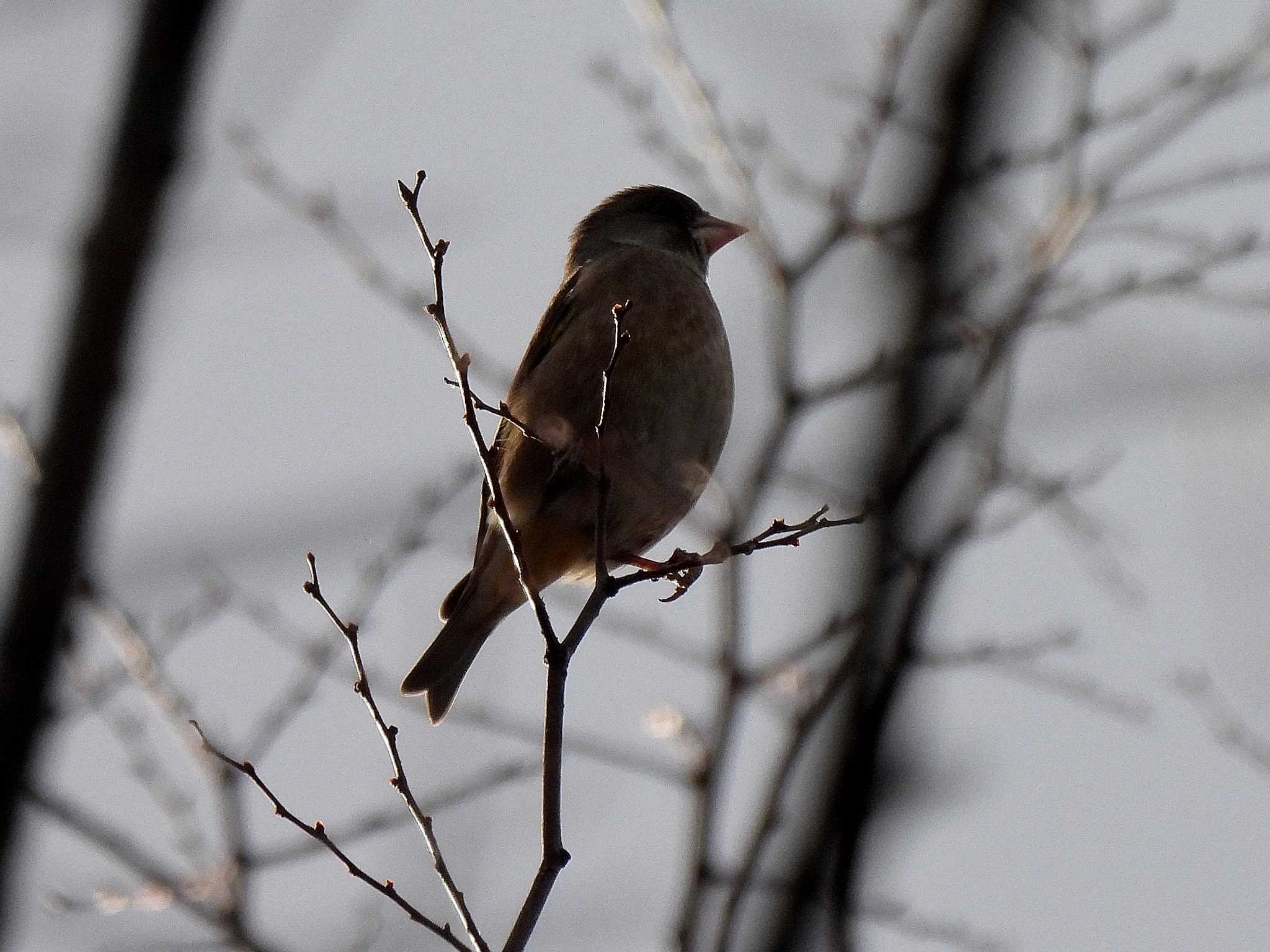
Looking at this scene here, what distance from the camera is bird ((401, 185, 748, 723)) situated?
16.7 ft

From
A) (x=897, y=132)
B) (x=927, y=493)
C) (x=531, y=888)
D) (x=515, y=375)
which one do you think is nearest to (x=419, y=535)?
(x=515, y=375)

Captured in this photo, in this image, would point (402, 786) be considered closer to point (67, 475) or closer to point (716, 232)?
point (67, 475)

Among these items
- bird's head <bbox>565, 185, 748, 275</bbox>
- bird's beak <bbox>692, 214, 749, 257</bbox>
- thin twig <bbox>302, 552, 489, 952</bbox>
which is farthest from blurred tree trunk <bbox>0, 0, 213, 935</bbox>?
bird's beak <bbox>692, 214, 749, 257</bbox>

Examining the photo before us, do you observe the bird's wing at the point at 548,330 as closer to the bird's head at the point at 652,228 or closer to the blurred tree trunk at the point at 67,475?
the bird's head at the point at 652,228

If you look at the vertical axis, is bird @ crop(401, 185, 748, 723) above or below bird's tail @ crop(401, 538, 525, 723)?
above

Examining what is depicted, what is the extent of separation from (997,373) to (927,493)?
766 millimetres

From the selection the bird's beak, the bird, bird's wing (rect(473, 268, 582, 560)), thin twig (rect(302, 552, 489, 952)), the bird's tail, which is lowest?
thin twig (rect(302, 552, 489, 952))

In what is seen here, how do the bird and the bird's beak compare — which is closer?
the bird

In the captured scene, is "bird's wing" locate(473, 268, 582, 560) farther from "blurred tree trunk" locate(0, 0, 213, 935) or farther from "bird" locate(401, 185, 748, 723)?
"blurred tree trunk" locate(0, 0, 213, 935)

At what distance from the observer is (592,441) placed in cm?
508

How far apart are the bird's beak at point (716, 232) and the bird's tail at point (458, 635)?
5.79ft

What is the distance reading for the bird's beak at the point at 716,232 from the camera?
6.43 m

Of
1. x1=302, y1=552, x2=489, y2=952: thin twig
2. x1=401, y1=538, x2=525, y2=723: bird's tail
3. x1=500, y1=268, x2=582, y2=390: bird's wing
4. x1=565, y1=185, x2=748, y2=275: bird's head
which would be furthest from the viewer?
x1=565, y1=185, x2=748, y2=275: bird's head

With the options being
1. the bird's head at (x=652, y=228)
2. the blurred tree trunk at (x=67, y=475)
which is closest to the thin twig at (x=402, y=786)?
Answer: the blurred tree trunk at (x=67, y=475)
